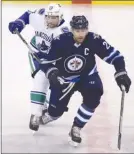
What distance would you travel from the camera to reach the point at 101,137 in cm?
311

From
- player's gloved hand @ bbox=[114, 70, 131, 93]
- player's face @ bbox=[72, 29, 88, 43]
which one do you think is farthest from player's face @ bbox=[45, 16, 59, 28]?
player's gloved hand @ bbox=[114, 70, 131, 93]

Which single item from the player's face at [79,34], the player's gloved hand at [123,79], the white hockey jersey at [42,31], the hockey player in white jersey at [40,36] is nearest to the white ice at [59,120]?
the hockey player in white jersey at [40,36]

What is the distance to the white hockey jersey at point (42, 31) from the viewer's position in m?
3.20

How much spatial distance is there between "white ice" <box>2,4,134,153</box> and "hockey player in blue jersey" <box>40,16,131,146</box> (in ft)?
0.45

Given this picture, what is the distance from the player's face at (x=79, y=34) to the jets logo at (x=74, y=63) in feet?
0.28

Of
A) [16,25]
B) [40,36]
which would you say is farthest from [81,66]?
[16,25]

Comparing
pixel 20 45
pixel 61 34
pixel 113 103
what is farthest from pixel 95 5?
pixel 61 34

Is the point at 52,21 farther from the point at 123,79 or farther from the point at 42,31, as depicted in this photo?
the point at 123,79

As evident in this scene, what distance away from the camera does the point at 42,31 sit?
3301mm

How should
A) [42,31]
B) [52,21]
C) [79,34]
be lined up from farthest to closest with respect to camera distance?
[42,31]
[52,21]
[79,34]

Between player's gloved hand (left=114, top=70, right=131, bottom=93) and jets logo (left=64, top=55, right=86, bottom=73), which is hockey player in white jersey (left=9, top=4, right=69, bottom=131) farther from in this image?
player's gloved hand (left=114, top=70, right=131, bottom=93)

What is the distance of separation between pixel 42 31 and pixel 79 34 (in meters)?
0.46

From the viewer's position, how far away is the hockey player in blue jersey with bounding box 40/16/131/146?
9.62 ft

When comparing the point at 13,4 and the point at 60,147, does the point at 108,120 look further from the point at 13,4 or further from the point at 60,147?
the point at 13,4
